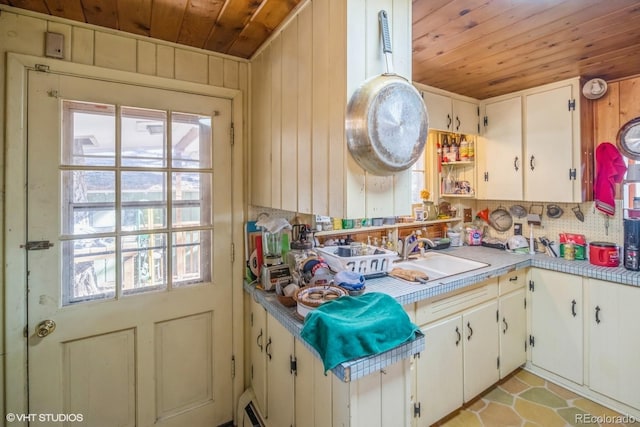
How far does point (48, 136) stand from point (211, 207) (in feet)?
2.65

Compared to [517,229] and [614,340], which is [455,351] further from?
[517,229]

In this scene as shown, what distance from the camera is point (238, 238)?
186 cm

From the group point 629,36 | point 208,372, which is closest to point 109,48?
point 208,372

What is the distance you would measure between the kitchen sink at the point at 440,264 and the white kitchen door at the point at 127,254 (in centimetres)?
131

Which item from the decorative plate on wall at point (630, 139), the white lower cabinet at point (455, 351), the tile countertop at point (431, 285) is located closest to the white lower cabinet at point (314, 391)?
the tile countertop at point (431, 285)

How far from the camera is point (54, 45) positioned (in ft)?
4.54

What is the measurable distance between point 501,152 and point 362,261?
1771mm

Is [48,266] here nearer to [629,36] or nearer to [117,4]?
[117,4]

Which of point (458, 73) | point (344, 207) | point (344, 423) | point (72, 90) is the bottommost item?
point (344, 423)

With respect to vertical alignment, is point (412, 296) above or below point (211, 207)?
below

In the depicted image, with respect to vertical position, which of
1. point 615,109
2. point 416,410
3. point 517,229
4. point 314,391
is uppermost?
point 615,109

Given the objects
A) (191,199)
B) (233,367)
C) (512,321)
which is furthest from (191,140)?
(512,321)

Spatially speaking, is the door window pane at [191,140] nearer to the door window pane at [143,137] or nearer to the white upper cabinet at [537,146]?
the door window pane at [143,137]

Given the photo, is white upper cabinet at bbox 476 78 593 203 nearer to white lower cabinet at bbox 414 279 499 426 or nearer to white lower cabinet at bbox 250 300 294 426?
white lower cabinet at bbox 414 279 499 426
